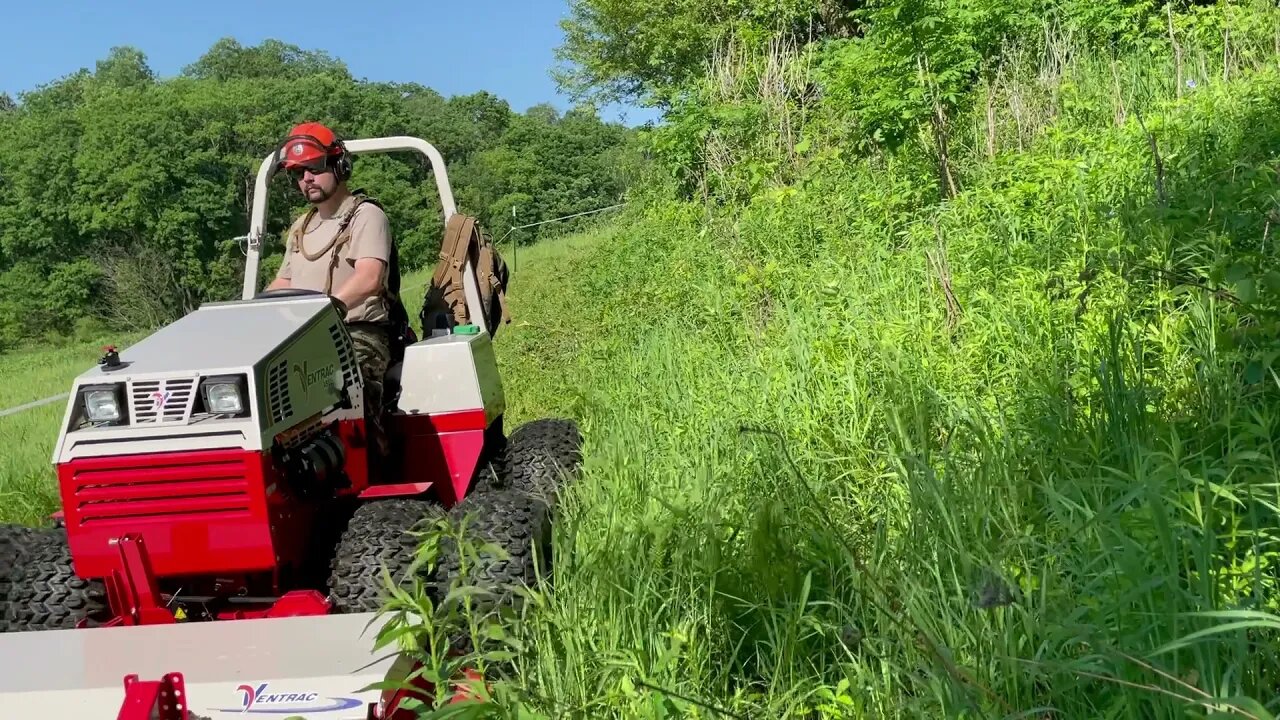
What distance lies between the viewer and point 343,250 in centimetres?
416

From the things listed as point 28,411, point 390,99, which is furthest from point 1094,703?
point 390,99

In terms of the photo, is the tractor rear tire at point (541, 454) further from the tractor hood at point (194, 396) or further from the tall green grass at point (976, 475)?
the tractor hood at point (194, 396)

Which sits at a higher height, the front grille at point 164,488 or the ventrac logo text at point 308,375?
the ventrac logo text at point 308,375

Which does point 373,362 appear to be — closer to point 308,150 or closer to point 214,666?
point 308,150

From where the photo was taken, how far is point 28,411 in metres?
10.8

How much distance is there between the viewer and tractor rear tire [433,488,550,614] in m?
2.86

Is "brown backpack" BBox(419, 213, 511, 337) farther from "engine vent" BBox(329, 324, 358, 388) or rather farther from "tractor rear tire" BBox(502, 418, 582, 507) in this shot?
"engine vent" BBox(329, 324, 358, 388)

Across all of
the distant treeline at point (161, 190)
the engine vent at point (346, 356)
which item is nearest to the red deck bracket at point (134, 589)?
the engine vent at point (346, 356)

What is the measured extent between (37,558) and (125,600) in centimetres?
46

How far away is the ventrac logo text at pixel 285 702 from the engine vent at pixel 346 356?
144cm

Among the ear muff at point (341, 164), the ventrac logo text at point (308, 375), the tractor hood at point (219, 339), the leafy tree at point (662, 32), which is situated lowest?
the ventrac logo text at point (308, 375)

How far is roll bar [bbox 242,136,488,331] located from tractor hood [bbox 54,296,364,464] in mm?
1084

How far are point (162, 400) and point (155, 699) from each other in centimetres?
98

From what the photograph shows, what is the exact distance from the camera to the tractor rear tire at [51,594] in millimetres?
3115
